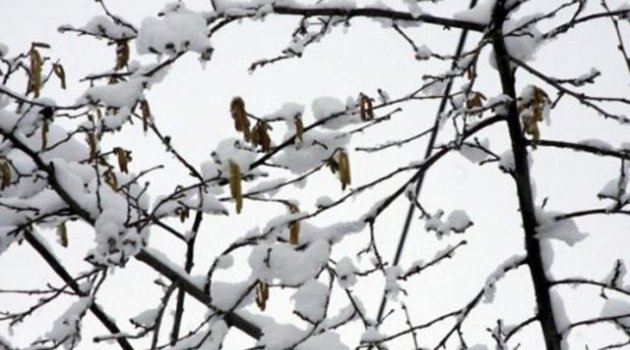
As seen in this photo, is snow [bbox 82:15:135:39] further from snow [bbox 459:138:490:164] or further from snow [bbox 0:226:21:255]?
snow [bbox 459:138:490:164]

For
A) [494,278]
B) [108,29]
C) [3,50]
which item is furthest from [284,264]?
[3,50]

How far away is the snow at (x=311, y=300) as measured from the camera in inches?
92.7

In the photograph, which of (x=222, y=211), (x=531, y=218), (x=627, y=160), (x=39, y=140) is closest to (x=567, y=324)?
(x=531, y=218)

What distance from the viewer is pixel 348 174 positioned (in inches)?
103

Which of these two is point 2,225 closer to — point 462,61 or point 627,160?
point 462,61

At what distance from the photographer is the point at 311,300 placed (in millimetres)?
2371

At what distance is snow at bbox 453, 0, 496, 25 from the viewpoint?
2473mm

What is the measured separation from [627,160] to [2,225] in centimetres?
231

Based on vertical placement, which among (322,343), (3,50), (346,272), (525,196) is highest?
(3,50)

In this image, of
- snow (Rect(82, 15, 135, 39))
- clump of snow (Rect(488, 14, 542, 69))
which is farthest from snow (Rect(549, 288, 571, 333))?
snow (Rect(82, 15, 135, 39))

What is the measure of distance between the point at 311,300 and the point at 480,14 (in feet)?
3.69

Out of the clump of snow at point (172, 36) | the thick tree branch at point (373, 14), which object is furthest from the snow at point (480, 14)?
the clump of snow at point (172, 36)

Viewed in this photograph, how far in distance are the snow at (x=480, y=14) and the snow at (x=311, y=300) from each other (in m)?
1.03

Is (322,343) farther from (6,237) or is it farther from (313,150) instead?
(6,237)
